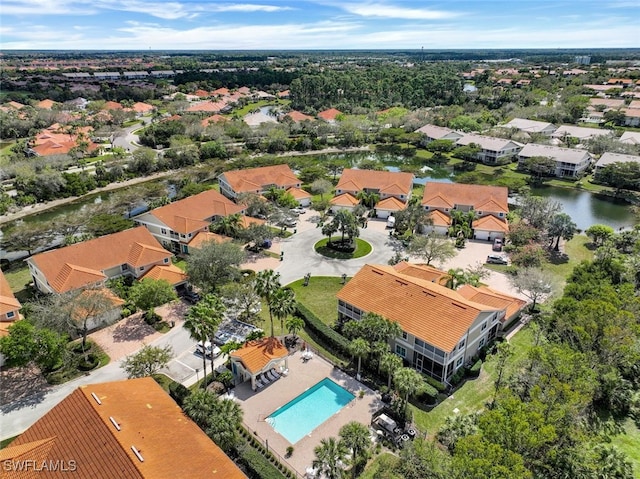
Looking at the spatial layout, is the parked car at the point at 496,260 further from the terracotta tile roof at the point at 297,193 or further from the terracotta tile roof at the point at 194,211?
the terracotta tile roof at the point at 194,211

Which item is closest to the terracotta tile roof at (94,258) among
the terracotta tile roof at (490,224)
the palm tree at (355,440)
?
the palm tree at (355,440)

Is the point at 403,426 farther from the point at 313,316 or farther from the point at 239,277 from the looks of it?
the point at 239,277

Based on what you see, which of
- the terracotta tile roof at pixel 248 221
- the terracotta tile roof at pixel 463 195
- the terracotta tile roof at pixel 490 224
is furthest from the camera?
the terracotta tile roof at pixel 463 195

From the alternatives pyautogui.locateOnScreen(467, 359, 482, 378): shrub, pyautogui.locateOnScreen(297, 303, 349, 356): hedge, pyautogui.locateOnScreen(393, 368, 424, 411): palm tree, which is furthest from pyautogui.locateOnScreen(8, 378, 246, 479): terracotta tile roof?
pyautogui.locateOnScreen(467, 359, 482, 378): shrub

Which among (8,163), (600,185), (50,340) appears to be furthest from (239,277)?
(600,185)

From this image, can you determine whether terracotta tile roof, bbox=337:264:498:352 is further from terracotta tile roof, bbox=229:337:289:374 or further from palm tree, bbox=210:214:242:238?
palm tree, bbox=210:214:242:238
